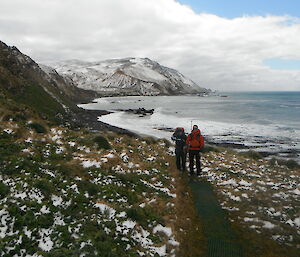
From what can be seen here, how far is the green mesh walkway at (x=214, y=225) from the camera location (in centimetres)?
752

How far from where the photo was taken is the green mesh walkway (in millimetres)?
7516

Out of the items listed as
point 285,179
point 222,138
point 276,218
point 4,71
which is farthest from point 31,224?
point 222,138

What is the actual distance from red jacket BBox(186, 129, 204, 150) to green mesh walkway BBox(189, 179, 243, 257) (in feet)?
6.57

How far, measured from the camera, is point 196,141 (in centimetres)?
1305

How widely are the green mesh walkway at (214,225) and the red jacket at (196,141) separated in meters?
2.00

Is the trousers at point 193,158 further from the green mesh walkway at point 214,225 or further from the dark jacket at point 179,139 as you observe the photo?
the green mesh walkway at point 214,225

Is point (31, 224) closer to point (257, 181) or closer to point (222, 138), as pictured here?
point (257, 181)

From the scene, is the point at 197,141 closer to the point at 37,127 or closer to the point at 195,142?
the point at 195,142

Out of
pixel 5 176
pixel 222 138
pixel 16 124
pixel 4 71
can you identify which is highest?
pixel 4 71

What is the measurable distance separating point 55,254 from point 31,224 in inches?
54.3

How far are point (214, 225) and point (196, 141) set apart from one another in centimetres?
497

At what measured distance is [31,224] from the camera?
690 centimetres

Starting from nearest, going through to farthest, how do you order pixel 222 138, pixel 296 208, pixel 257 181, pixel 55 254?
1. pixel 55 254
2. pixel 296 208
3. pixel 257 181
4. pixel 222 138

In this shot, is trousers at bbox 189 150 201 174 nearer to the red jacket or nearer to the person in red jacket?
the person in red jacket
